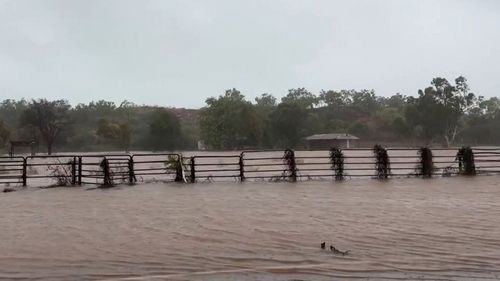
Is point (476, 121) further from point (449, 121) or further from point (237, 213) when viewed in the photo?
point (237, 213)

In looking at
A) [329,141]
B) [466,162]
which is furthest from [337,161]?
[329,141]

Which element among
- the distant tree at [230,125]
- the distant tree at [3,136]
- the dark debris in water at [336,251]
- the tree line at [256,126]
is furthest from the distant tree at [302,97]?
the dark debris in water at [336,251]

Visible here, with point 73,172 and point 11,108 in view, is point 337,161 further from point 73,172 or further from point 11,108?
point 11,108

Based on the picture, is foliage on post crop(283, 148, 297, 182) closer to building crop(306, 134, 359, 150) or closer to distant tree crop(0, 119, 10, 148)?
building crop(306, 134, 359, 150)

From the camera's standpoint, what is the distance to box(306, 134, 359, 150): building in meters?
59.8

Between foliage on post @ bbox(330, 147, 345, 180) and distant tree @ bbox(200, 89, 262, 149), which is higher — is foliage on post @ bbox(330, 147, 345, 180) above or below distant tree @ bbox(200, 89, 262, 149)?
below

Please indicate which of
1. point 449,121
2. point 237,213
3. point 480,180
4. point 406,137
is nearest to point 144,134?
point 406,137

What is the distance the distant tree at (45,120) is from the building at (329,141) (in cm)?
2822

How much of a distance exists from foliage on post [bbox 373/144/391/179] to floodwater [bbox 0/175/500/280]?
4.70m

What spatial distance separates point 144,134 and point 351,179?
150 ft

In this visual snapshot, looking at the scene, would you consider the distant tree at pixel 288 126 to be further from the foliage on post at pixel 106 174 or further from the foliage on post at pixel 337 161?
the foliage on post at pixel 106 174

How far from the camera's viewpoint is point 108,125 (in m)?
61.3

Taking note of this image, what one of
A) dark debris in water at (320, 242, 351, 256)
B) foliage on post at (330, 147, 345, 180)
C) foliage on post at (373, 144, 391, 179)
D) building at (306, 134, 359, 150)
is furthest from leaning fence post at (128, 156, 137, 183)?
building at (306, 134, 359, 150)

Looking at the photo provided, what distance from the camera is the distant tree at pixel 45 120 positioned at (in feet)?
188
